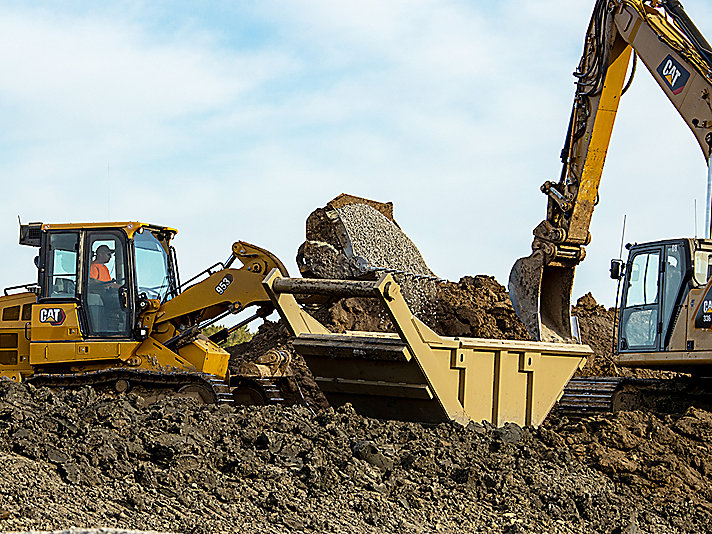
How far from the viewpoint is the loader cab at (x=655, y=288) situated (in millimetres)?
10031

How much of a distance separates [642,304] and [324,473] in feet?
18.6

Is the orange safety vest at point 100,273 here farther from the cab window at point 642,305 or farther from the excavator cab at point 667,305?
the cab window at point 642,305

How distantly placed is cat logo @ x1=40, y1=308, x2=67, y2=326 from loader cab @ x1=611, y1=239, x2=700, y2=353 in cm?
647

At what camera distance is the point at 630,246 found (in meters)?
10.6

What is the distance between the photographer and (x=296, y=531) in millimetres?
5422

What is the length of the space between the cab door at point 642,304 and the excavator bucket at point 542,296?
1.71 m

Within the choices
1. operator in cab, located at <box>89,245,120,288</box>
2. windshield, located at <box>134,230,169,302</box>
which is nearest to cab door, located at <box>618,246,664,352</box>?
Result: windshield, located at <box>134,230,169,302</box>

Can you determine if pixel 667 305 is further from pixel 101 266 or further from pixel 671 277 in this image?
pixel 101 266

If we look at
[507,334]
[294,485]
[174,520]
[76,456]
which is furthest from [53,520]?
[507,334]

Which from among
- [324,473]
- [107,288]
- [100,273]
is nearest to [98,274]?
[100,273]

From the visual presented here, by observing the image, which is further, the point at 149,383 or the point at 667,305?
the point at 667,305

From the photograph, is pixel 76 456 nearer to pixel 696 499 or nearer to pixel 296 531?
Answer: pixel 296 531

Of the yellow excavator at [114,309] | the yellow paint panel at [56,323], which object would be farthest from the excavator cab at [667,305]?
the yellow paint panel at [56,323]

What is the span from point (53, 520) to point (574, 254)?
8.85m
